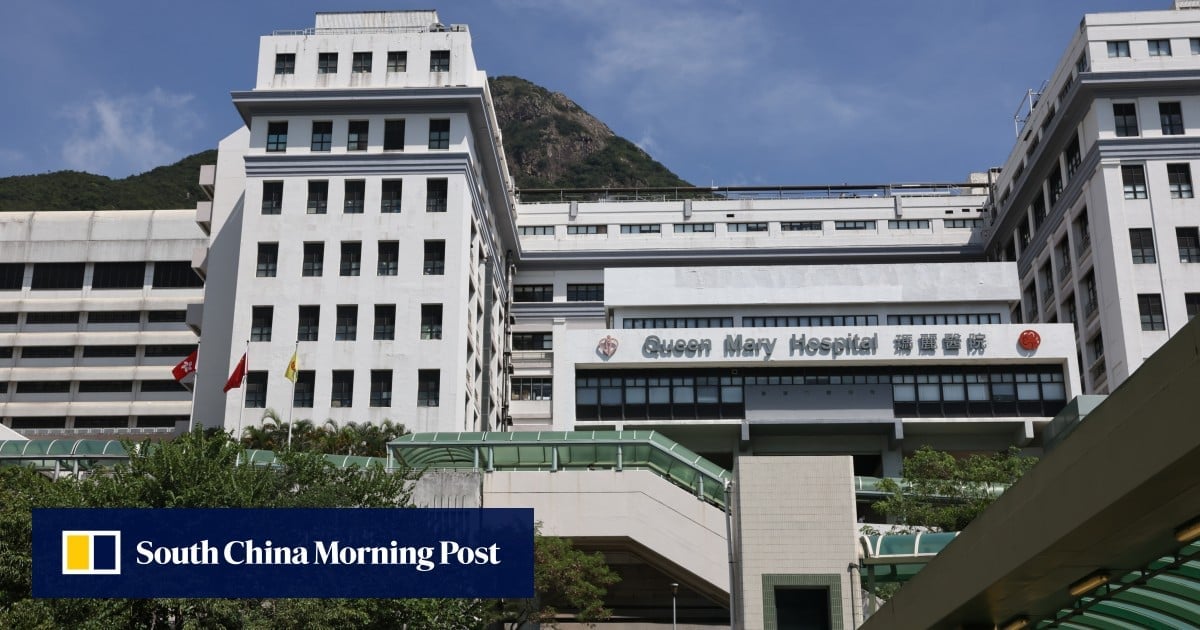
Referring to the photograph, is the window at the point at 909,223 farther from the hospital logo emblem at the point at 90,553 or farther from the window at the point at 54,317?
the hospital logo emblem at the point at 90,553

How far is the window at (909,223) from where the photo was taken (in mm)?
91188

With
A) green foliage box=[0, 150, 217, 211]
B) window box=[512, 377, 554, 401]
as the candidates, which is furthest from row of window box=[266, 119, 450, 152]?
green foliage box=[0, 150, 217, 211]

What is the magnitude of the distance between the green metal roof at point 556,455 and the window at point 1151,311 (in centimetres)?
3419

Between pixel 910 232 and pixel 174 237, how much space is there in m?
57.4

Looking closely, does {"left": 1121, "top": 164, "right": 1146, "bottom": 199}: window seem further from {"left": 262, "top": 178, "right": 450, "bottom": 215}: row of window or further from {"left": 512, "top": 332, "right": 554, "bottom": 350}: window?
{"left": 512, "top": 332, "right": 554, "bottom": 350}: window

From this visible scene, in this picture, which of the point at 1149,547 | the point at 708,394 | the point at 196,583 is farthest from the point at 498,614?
the point at 708,394

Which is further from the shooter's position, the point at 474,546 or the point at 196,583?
the point at 474,546

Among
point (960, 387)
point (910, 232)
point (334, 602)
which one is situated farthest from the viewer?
point (910, 232)

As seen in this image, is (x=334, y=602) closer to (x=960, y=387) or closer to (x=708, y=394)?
(x=708, y=394)

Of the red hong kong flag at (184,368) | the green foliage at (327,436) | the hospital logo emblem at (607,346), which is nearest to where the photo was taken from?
the green foliage at (327,436)

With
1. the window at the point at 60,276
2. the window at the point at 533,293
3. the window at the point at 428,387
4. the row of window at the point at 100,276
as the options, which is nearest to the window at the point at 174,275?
the row of window at the point at 100,276

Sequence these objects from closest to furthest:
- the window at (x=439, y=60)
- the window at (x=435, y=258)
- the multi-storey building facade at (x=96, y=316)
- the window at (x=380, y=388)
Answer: the window at (x=380, y=388) → the window at (x=435, y=258) → the window at (x=439, y=60) → the multi-storey building facade at (x=96, y=316)

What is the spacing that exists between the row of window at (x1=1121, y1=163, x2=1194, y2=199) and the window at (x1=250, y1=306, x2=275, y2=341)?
45.7 meters

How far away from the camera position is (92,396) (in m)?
99.6
